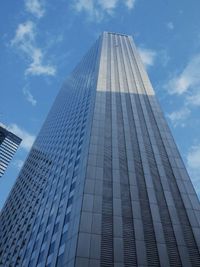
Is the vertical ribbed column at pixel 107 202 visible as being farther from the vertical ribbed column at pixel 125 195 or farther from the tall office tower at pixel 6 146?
the tall office tower at pixel 6 146

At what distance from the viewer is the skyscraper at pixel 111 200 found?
3712cm

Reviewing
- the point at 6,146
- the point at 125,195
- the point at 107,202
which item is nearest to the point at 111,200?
the point at 107,202

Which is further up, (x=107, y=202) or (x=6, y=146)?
(x=6, y=146)

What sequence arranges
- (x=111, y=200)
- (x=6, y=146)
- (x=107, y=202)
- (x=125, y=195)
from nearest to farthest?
(x=107, y=202) → (x=111, y=200) → (x=125, y=195) → (x=6, y=146)

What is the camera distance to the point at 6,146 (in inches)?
5822

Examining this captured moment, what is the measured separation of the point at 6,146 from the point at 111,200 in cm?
11328

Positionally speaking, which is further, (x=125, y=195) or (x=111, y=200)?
(x=125, y=195)

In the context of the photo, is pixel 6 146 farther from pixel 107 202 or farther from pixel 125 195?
pixel 107 202

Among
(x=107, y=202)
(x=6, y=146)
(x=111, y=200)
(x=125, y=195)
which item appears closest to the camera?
(x=107, y=202)

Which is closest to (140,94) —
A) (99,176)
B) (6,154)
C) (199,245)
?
(99,176)

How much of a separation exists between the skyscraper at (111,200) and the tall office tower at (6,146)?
206ft

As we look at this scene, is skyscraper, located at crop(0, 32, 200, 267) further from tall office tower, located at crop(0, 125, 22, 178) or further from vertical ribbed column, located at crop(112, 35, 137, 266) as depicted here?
tall office tower, located at crop(0, 125, 22, 178)

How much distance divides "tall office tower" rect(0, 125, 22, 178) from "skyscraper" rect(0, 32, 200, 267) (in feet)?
206

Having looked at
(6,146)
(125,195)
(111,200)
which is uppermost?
(6,146)
